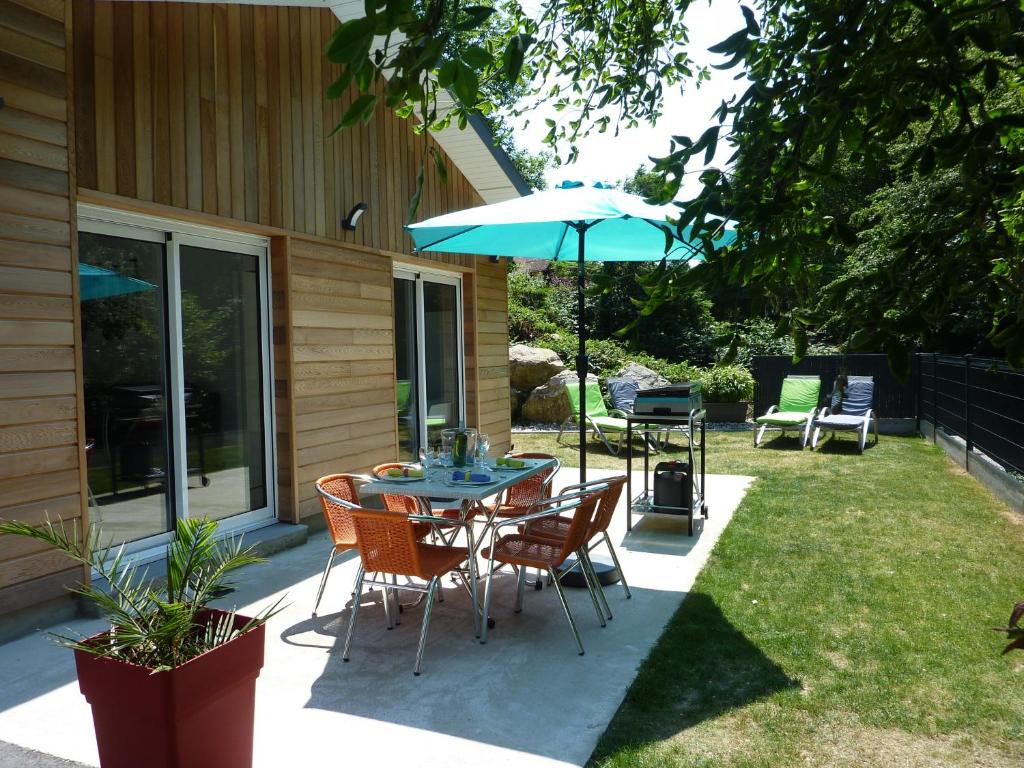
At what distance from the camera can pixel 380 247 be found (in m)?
7.20

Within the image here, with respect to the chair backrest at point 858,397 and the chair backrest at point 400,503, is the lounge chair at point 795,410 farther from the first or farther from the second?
the chair backrest at point 400,503

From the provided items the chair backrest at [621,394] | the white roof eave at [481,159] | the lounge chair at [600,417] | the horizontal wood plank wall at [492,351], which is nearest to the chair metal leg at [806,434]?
the lounge chair at [600,417]

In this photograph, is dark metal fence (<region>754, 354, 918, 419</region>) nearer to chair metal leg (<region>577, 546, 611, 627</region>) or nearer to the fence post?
the fence post

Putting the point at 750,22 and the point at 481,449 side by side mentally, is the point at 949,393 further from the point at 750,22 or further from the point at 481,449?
the point at 750,22

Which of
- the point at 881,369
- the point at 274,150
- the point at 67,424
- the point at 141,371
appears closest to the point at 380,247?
the point at 274,150

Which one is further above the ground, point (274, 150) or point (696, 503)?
point (274, 150)

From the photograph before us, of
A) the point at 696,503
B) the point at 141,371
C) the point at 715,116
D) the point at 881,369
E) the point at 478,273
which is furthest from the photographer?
the point at 881,369

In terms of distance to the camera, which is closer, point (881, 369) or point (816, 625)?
point (816, 625)

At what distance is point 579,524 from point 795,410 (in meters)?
8.79

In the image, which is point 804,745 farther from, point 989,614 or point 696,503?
point 696,503

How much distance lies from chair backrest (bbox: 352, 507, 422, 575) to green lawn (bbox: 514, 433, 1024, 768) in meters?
1.20

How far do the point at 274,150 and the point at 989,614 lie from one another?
5798 millimetres

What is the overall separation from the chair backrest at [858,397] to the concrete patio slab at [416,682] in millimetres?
7726

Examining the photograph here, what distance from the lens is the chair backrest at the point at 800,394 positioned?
11.6m
